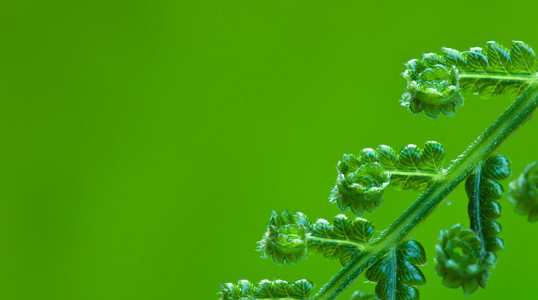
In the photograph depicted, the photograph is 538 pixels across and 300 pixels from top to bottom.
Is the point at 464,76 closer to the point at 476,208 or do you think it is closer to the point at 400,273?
the point at 476,208

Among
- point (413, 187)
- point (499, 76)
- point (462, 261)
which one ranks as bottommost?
point (462, 261)

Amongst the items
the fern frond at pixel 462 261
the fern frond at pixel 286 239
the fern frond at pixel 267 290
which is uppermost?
the fern frond at pixel 286 239

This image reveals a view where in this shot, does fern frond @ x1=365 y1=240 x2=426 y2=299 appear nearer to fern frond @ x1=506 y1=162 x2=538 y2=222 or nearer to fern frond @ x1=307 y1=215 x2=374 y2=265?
fern frond @ x1=307 y1=215 x2=374 y2=265

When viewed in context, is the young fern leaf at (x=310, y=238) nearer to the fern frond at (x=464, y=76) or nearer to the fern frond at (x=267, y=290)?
the fern frond at (x=267, y=290)

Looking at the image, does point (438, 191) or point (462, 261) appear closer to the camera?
point (462, 261)

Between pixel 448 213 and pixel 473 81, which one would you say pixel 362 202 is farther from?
pixel 448 213

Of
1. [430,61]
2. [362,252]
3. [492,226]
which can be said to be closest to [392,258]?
[362,252]

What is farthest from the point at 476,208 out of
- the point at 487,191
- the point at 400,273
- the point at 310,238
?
the point at 310,238

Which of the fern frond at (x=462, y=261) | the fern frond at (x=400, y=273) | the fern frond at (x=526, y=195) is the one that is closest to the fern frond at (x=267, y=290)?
the fern frond at (x=400, y=273)
